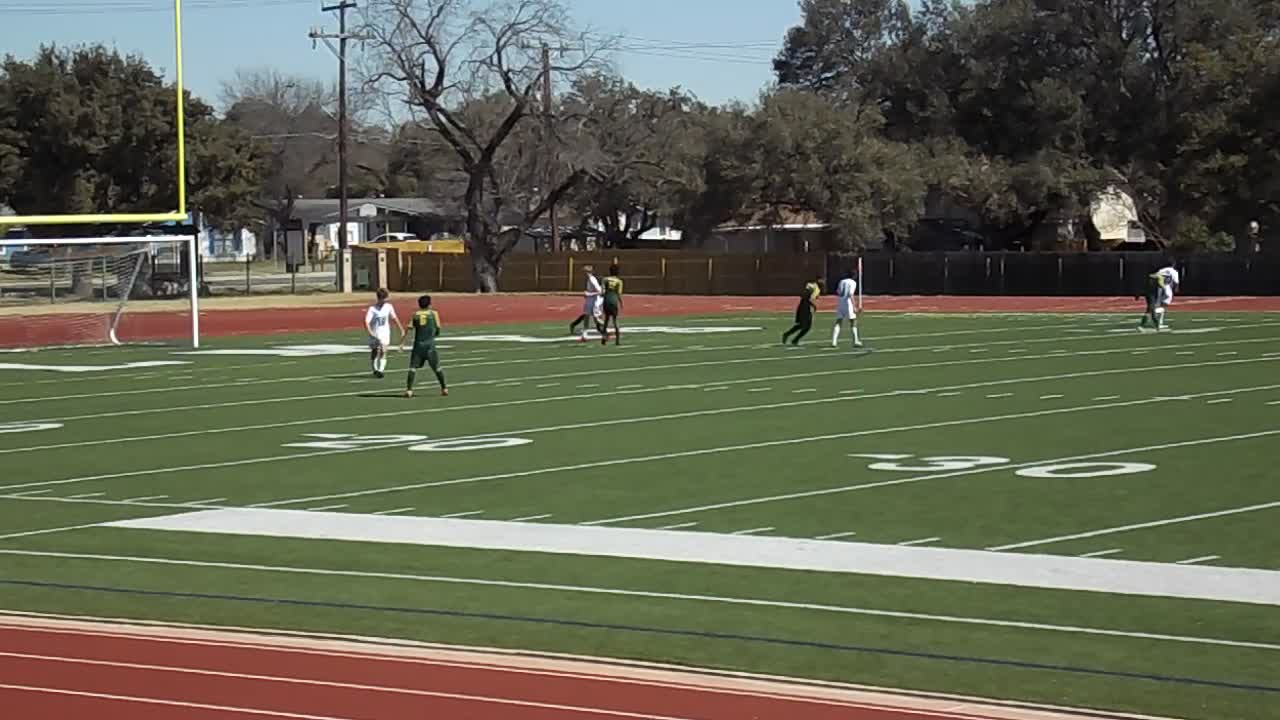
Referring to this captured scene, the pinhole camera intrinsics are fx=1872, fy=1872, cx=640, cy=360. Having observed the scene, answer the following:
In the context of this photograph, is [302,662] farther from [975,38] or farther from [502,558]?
[975,38]

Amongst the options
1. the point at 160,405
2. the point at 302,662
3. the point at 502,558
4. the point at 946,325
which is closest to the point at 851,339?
the point at 946,325

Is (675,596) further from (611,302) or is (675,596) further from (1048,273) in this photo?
(1048,273)

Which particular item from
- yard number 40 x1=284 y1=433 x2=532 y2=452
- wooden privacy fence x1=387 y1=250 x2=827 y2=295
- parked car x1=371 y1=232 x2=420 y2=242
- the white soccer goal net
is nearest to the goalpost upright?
→ the white soccer goal net

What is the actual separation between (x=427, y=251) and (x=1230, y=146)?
31.8 meters

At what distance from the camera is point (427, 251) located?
76.4m

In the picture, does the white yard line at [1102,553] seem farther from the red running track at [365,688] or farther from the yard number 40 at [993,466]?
the red running track at [365,688]

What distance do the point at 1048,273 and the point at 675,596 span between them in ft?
177

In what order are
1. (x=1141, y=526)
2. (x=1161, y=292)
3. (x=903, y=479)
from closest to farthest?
(x=1141, y=526)
(x=903, y=479)
(x=1161, y=292)

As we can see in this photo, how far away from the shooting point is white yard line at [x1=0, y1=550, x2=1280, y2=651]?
997 centimetres

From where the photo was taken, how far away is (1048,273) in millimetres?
63375

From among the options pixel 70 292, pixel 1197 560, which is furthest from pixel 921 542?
pixel 70 292

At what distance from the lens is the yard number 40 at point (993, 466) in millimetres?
16625

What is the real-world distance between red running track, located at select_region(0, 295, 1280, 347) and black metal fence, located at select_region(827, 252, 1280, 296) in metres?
1.66

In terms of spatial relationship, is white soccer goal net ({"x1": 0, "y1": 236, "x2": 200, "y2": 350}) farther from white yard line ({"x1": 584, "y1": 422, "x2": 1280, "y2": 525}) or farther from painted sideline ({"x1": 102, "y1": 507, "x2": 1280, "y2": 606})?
painted sideline ({"x1": 102, "y1": 507, "x2": 1280, "y2": 606})
